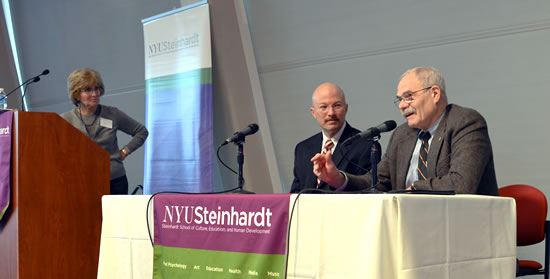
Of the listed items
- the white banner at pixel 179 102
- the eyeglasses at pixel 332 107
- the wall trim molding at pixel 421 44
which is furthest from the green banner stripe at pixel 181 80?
the eyeglasses at pixel 332 107

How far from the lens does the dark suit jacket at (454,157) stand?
2123 mm

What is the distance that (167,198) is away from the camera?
2068mm

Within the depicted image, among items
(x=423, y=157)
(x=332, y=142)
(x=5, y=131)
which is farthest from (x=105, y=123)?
(x=423, y=157)

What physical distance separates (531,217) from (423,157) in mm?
611

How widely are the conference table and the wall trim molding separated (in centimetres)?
229

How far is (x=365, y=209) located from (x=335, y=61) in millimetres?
3415

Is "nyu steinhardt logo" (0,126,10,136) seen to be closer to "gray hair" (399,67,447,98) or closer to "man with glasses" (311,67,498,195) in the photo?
"man with glasses" (311,67,498,195)

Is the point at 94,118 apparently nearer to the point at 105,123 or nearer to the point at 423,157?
the point at 105,123

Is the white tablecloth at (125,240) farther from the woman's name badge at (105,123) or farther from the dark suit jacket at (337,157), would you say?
the woman's name badge at (105,123)

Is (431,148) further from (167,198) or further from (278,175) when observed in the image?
(278,175)

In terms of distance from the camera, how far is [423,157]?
2395mm

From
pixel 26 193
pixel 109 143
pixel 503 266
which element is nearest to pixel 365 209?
pixel 503 266

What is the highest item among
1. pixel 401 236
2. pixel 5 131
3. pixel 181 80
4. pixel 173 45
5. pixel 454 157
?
pixel 173 45

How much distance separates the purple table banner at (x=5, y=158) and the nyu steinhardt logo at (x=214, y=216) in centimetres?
100
